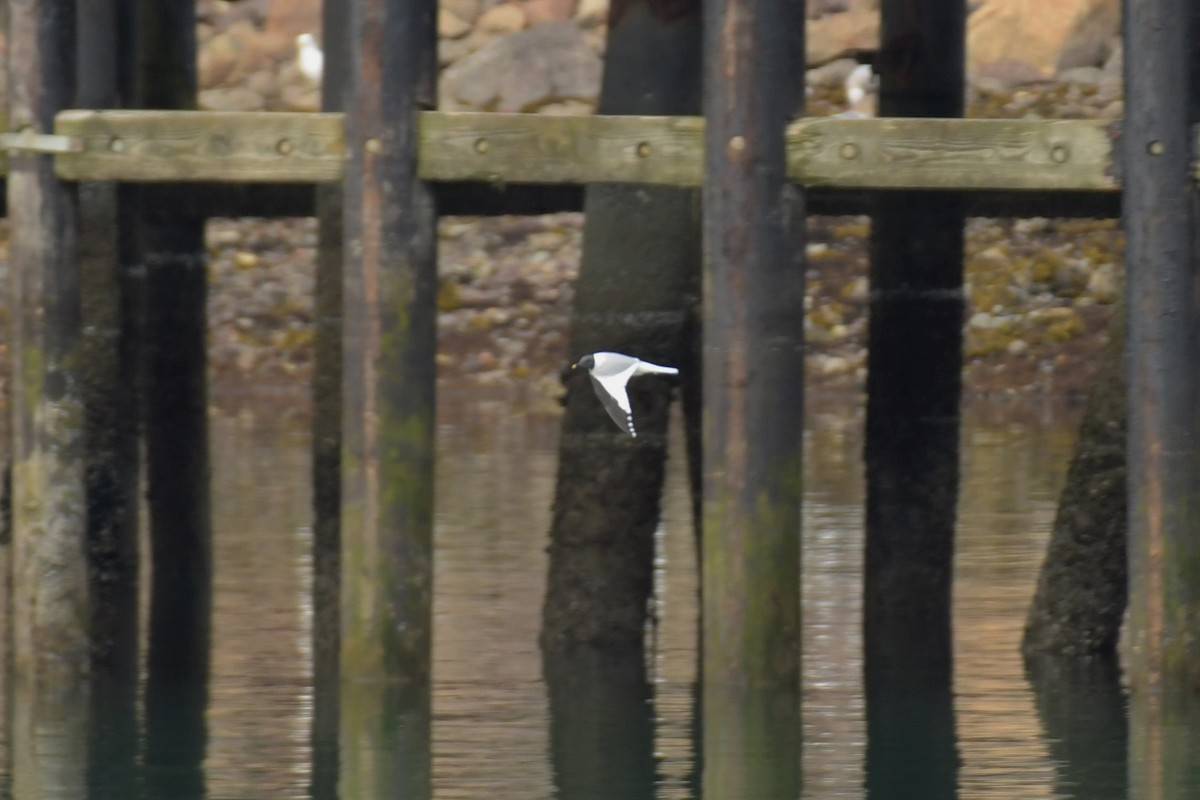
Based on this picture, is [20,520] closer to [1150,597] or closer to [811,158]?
[811,158]

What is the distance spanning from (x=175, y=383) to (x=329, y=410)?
214cm

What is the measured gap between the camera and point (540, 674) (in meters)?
11.8

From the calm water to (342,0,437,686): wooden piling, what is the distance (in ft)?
2.35

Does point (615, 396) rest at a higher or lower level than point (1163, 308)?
lower

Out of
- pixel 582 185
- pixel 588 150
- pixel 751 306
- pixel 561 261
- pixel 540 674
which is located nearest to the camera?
pixel 751 306

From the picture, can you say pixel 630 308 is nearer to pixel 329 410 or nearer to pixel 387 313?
pixel 329 410

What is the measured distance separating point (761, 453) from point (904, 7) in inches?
123

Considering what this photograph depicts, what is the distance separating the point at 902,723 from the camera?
1089 cm

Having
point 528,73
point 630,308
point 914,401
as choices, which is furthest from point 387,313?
point 528,73

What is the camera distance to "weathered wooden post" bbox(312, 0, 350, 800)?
1105 centimetres

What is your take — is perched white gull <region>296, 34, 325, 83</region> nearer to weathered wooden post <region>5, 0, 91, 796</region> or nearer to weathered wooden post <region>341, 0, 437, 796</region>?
weathered wooden post <region>5, 0, 91, 796</region>

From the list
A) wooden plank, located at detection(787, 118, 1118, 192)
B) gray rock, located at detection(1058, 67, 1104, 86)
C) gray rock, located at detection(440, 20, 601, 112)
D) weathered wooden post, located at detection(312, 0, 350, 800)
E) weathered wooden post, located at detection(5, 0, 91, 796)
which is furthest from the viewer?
gray rock, located at detection(440, 20, 601, 112)

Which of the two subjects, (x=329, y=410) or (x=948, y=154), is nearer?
(x=948, y=154)

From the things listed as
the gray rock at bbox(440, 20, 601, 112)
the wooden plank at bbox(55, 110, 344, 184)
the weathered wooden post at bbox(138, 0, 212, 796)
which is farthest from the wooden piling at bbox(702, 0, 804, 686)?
the gray rock at bbox(440, 20, 601, 112)
